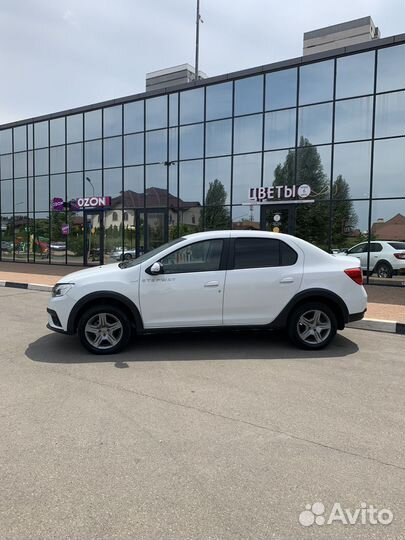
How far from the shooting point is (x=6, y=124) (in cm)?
2441

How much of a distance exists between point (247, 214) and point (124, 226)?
256 inches

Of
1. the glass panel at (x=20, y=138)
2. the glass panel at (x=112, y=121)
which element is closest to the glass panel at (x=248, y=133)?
the glass panel at (x=112, y=121)

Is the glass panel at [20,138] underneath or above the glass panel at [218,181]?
above

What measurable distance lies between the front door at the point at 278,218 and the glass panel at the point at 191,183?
304 cm

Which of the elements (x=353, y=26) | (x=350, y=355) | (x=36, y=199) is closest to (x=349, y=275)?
(x=350, y=355)

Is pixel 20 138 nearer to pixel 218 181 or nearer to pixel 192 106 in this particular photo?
pixel 192 106

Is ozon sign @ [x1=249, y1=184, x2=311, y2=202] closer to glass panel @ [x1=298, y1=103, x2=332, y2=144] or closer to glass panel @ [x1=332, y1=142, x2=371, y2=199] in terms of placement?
glass panel @ [x1=332, y1=142, x2=371, y2=199]

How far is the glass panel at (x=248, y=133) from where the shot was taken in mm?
16453

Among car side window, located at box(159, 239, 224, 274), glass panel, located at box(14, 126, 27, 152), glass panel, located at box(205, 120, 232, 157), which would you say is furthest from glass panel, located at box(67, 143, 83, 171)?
car side window, located at box(159, 239, 224, 274)

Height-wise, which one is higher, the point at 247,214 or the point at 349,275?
the point at 247,214

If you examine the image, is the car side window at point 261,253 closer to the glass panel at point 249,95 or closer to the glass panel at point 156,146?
the glass panel at point 249,95

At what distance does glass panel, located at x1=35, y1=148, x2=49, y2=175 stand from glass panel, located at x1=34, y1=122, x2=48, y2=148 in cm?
37

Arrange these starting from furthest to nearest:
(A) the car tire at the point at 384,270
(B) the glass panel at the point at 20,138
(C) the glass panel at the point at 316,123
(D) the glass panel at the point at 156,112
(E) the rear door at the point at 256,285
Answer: (B) the glass panel at the point at 20,138
(D) the glass panel at the point at 156,112
(C) the glass panel at the point at 316,123
(A) the car tire at the point at 384,270
(E) the rear door at the point at 256,285

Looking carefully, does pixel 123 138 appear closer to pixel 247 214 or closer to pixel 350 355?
pixel 247 214
